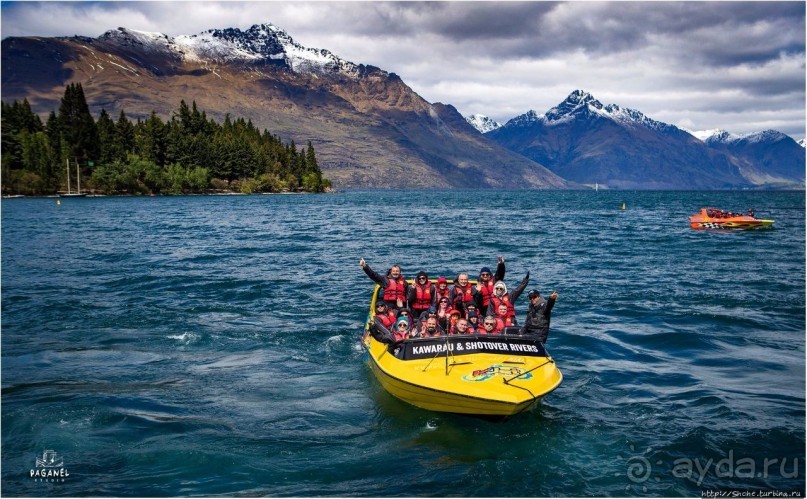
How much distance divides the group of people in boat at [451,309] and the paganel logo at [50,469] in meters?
8.07

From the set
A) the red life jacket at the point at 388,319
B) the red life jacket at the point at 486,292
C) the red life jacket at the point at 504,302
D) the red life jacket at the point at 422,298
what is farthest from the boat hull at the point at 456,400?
the red life jacket at the point at 486,292

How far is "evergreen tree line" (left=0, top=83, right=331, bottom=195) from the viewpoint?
123 metres

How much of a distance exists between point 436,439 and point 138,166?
13684cm

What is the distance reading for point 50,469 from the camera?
11.7 meters

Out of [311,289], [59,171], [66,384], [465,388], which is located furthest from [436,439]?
[59,171]

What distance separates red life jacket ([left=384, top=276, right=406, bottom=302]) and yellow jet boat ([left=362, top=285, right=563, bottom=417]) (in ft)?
13.6

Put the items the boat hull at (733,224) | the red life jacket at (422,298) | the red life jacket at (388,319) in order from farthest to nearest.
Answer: the boat hull at (733,224) < the red life jacket at (422,298) < the red life jacket at (388,319)

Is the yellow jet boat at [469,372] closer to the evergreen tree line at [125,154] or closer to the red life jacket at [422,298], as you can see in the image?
the red life jacket at [422,298]

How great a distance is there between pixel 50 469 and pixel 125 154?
458 feet

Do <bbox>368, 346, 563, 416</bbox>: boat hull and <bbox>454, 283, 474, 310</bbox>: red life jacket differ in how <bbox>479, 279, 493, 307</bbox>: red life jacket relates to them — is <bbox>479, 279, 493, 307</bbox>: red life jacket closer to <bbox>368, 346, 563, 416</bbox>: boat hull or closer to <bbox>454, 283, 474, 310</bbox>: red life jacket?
<bbox>454, 283, 474, 310</bbox>: red life jacket

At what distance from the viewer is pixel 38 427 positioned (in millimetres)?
13516

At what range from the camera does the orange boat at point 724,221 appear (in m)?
62.6

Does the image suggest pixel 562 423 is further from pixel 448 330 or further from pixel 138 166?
pixel 138 166

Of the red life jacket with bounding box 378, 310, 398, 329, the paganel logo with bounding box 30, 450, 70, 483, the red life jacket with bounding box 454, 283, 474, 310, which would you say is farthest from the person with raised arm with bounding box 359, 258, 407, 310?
the paganel logo with bounding box 30, 450, 70, 483
